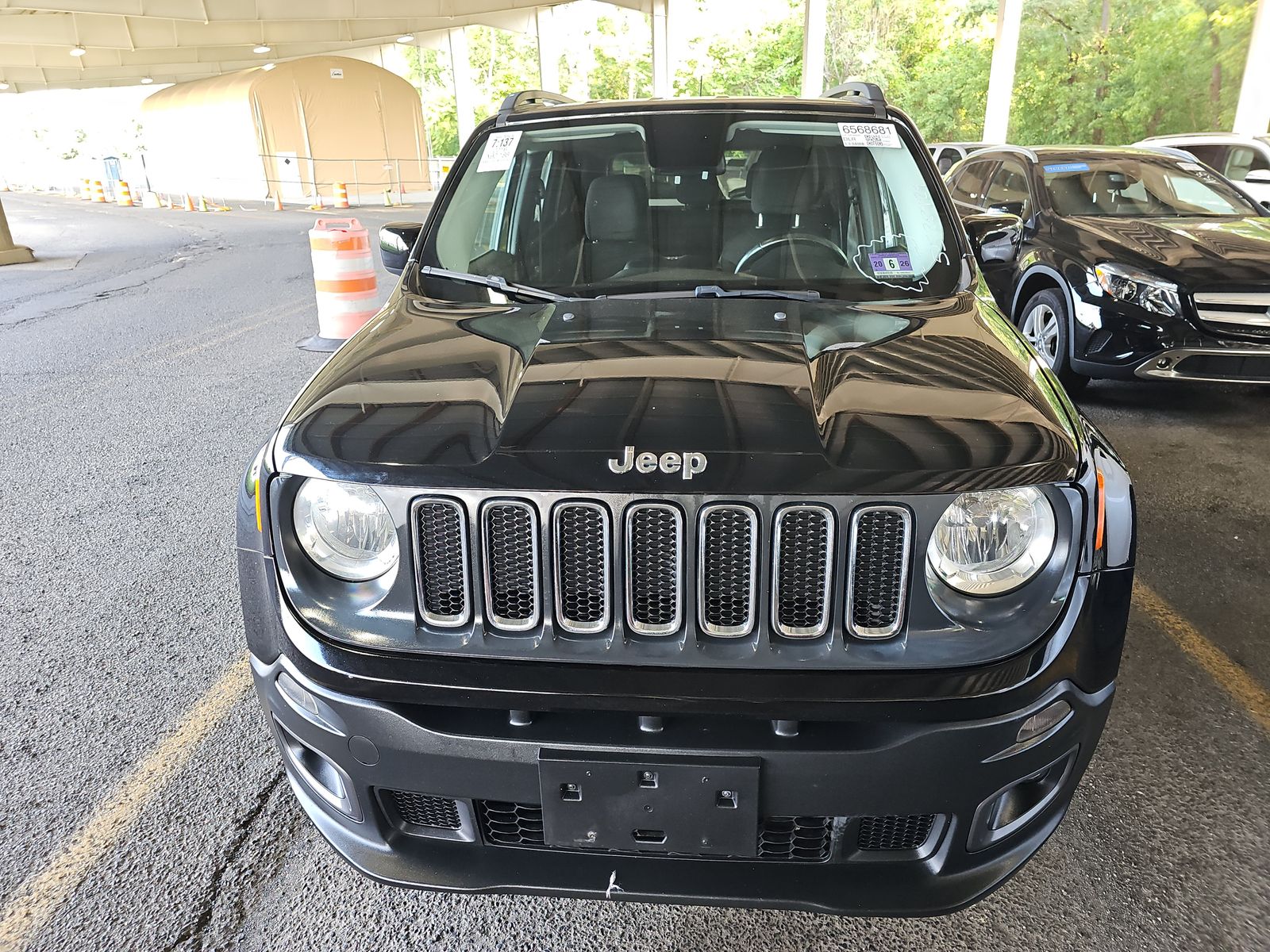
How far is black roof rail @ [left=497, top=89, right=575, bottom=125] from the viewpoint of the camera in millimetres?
3274

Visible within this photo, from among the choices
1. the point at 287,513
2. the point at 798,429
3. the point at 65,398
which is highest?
the point at 798,429

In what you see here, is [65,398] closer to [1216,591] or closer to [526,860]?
[526,860]

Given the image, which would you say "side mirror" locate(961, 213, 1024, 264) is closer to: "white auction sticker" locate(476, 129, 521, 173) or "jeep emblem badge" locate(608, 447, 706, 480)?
"white auction sticker" locate(476, 129, 521, 173)

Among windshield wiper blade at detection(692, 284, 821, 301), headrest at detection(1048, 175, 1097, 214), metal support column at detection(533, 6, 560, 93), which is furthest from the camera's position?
metal support column at detection(533, 6, 560, 93)

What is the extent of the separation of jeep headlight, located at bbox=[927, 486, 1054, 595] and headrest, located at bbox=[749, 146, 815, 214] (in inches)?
60.7

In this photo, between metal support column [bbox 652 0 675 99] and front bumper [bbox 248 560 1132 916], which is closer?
front bumper [bbox 248 560 1132 916]

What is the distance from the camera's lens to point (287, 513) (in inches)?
69.2

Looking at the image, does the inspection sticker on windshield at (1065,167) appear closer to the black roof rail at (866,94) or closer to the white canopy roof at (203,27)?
the black roof rail at (866,94)

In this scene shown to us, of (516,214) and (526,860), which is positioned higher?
(516,214)

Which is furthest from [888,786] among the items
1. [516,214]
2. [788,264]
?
[516,214]

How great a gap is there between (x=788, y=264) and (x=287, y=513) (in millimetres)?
1677

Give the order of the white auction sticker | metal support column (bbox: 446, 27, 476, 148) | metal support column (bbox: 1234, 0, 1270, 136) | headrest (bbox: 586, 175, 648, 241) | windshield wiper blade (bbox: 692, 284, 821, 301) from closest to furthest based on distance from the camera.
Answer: windshield wiper blade (bbox: 692, 284, 821, 301) → headrest (bbox: 586, 175, 648, 241) → the white auction sticker → metal support column (bbox: 1234, 0, 1270, 136) → metal support column (bbox: 446, 27, 476, 148)

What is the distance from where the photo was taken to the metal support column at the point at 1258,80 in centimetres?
1743

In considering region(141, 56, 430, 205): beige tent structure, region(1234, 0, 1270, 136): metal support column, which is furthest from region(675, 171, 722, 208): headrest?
region(141, 56, 430, 205): beige tent structure
